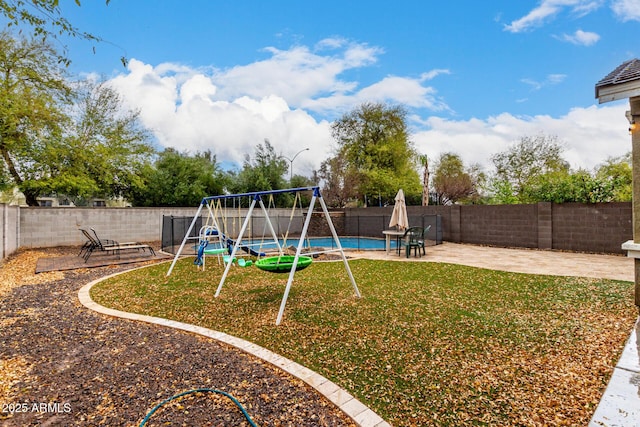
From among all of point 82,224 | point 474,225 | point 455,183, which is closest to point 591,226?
point 474,225

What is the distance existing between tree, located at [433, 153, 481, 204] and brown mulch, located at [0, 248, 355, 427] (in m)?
29.3

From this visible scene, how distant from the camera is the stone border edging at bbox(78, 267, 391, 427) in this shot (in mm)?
2232

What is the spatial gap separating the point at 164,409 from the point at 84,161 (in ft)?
45.1

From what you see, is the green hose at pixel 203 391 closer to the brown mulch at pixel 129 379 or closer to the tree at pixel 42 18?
the brown mulch at pixel 129 379

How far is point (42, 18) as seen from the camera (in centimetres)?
336

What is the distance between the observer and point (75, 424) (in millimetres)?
2189

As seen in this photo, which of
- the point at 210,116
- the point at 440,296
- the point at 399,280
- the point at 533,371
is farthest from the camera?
the point at 210,116

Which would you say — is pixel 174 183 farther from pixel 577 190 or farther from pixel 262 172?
pixel 577 190

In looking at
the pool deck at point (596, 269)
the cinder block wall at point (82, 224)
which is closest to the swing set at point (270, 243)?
the pool deck at point (596, 269)

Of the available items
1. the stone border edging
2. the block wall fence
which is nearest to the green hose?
the stone border edging

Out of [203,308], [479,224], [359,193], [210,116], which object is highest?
[210,116]

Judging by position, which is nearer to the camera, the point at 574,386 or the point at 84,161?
the point at 574,386

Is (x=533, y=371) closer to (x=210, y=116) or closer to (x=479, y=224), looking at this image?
(x=479, y=224)

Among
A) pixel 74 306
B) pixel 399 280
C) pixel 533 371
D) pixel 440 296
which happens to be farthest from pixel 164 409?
pixel 399 280
